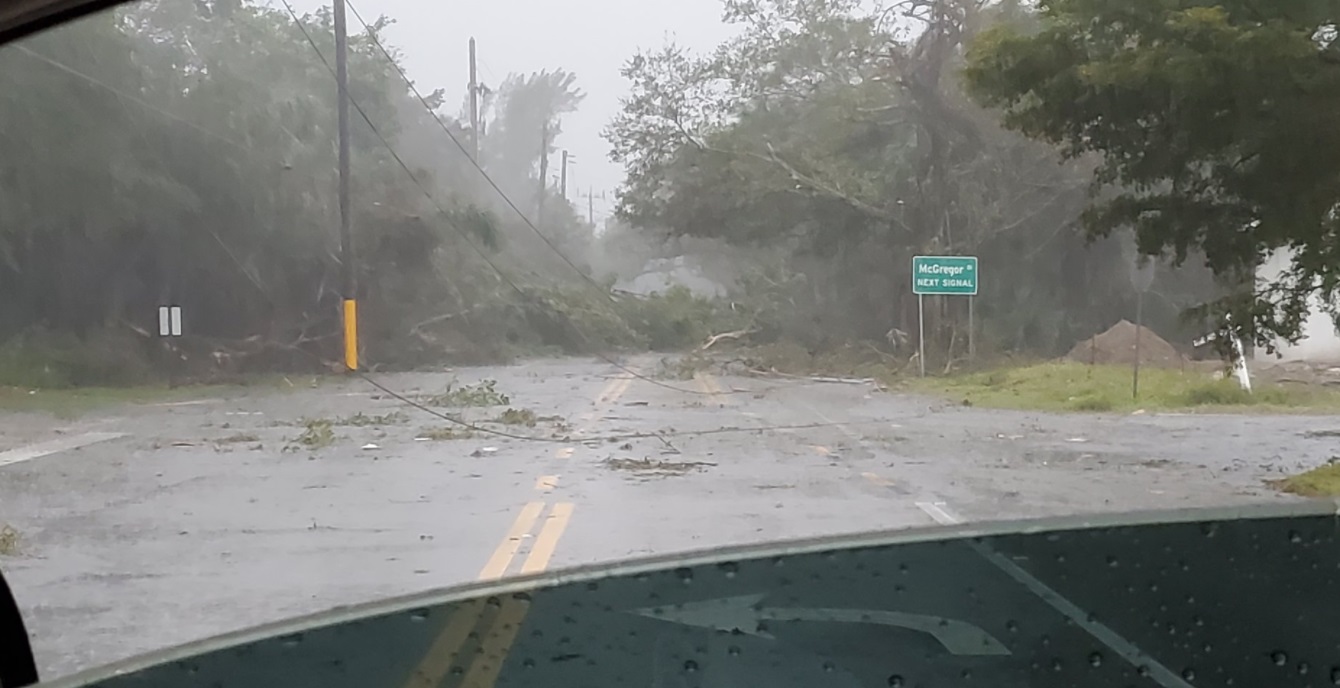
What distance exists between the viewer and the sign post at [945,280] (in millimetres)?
15281

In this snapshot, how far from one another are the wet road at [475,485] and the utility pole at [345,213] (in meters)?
0.63

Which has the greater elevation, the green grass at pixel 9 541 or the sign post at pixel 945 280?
the sign post at pixel 945 280

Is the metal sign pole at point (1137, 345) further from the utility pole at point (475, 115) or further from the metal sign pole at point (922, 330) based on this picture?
the utility pole at point (475, 115)

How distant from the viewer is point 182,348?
14.1 metres

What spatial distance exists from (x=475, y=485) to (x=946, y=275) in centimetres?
765

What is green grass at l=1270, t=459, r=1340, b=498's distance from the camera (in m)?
9.05

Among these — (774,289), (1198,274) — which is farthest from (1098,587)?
(774,289)

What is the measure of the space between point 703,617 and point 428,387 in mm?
11759

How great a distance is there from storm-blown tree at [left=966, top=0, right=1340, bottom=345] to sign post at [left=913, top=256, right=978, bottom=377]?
13.3 ft

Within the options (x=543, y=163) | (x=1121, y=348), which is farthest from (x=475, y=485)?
(x=543, y=163)

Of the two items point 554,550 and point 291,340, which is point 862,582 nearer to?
point 554,550

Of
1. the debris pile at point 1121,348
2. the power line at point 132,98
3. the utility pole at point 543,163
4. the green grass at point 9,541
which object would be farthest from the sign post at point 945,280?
the green grass at point 9,541

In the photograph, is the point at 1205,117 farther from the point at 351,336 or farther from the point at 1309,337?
the point at 351,336

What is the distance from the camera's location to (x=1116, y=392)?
14.1 m
